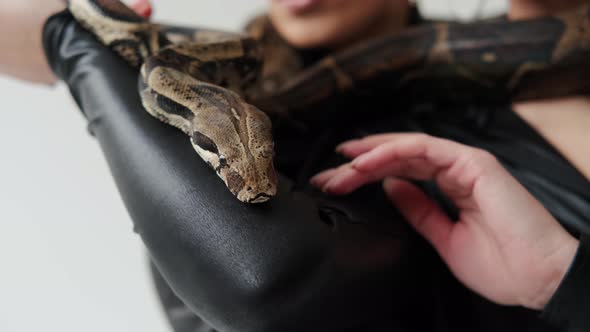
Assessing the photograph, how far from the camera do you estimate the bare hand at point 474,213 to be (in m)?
1.00

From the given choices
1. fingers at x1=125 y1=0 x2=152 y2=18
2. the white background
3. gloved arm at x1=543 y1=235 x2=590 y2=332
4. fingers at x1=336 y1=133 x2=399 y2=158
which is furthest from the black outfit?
the white background

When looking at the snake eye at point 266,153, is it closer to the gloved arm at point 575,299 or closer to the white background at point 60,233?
the gloved arm at point 575,299

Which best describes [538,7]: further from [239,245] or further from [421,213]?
[239,245]

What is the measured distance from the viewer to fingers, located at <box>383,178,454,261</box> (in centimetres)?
121

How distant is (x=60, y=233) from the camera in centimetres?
169

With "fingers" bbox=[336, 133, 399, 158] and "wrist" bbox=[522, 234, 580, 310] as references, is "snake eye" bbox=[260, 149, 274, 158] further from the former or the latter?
"wrist" bbox=[522, 234, 580, 310]

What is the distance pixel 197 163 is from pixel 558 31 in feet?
4.71

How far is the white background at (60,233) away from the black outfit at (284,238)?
521mm

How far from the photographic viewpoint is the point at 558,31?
169cm

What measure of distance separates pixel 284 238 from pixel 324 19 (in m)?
1.15

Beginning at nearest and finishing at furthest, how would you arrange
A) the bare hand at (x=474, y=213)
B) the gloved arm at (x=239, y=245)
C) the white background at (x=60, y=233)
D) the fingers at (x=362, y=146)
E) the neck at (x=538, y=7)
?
1. the gloved arm at (x=239, y=245)
2. the bare hand at (x=474, y=213)
3. the fingers at (x=362, y=146)
4. the white background at (x=60, y=233)
5. the neck at (x=538, y=7)

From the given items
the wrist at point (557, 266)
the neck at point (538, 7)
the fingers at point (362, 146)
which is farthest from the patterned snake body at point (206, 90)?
the neck at point (538, 7)

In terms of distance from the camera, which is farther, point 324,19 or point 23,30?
point 324,19

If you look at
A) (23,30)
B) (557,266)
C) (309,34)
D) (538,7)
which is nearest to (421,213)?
(557,266)
